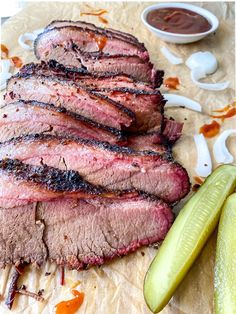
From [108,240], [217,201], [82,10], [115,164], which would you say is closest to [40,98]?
[115,164]

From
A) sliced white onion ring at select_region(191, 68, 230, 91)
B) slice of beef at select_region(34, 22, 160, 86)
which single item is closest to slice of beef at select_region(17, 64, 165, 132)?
slice of beef at select_region(34, 22, 160, 86)

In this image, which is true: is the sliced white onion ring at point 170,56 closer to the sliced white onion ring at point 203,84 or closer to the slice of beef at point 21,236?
the sliced white onion ring at point 203,84

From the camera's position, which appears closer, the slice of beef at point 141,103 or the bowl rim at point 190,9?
the slice of beef at point 141,103

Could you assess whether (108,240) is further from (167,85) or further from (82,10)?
(82,10)

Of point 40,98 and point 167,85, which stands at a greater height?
point 40,98

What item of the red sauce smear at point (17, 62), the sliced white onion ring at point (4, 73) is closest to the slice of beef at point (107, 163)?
the sliced white onion ring at point (4, 73)

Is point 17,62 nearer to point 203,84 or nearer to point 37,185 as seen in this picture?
point 203,84

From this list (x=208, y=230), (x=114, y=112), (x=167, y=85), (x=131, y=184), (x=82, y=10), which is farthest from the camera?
(x=82, y=10)

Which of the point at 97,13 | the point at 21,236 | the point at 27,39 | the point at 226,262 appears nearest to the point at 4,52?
the point at 27,39
